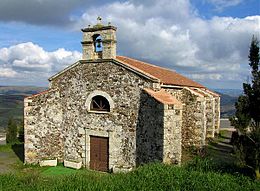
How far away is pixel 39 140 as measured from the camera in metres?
14.7

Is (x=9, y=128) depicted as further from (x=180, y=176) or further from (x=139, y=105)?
(x=180, y=176)

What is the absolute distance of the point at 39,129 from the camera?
14.7 m

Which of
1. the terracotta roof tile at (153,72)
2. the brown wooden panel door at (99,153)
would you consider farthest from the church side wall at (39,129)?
the terracotta roof tile at (153,72)

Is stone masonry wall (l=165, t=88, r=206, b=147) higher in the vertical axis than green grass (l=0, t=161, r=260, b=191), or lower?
higher

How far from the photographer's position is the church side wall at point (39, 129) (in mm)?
14609

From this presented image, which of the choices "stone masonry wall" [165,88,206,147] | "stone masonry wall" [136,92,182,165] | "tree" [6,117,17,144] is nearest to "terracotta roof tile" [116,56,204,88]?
"stone masonry wall" [165,88,206,147]

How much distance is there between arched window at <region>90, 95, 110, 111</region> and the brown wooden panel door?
149cm

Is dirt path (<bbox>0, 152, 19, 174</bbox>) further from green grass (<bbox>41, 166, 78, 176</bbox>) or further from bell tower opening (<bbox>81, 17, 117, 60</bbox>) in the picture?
bell tower opening (<bbox>81, 17, 117, 60</bbox>)

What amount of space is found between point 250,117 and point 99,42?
339 inches

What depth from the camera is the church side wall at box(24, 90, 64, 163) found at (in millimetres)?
14609

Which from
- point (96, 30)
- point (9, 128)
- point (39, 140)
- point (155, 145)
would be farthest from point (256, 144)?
point (9, 128)

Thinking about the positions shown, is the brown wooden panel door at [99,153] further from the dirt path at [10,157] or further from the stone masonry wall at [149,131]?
the dirt path at [10,157]

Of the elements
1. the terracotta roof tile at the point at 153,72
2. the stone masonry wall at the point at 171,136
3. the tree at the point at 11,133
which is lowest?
the tree at the point at 11,133

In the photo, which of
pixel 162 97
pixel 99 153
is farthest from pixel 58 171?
pixel 162 97
